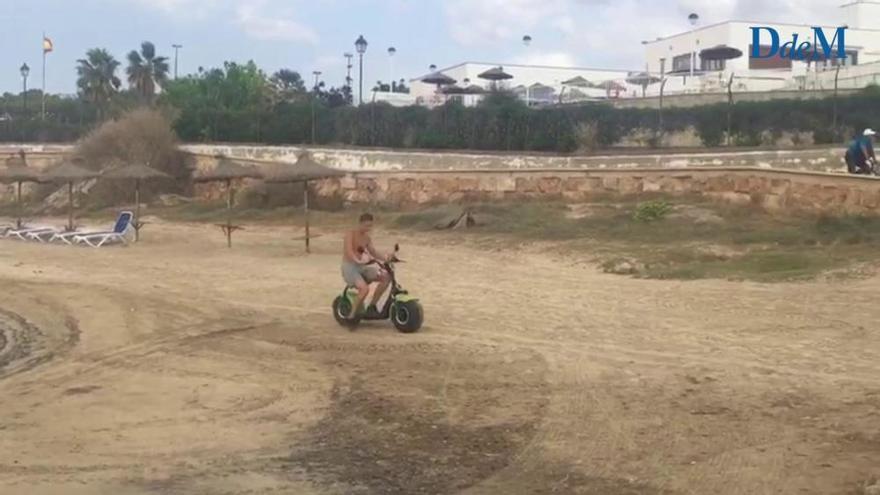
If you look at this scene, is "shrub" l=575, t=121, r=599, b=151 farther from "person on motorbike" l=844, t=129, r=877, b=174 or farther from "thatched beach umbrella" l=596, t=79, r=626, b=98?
"thatched beach umbrella" l=596, t=79, r=626, b=98

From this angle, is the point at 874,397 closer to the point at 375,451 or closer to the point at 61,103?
the point at 375,451

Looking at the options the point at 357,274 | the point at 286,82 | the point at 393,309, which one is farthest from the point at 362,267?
the point at 286,82

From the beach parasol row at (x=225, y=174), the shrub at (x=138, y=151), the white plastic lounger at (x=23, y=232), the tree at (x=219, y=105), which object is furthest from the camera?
the tree at (x=219, y=105)

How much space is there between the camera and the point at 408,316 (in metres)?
11.7

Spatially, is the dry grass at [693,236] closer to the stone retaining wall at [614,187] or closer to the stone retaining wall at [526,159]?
the stone retaining wall at [614,187]

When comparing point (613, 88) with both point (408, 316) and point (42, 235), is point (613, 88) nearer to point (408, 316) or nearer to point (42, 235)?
point (42, 235)

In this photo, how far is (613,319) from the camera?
12.6 m

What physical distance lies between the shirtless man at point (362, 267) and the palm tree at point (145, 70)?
218 feet

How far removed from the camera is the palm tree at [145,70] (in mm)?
75625

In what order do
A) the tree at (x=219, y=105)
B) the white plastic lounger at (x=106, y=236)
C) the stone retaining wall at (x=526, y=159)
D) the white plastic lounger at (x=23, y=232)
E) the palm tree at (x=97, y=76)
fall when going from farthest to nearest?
the palm tree at (x=97, y=76) < the tree at (x=219, y=105) < the stone retaining wall at (x=526, y=159) < the white plastic lounger at (x=23, y=232) < the white plastic lounger at (x=106, y=236)

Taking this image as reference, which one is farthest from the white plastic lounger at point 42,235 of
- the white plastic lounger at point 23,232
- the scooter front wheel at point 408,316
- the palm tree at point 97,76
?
the palm tree at point 97,76

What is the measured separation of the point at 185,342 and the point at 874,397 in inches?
267

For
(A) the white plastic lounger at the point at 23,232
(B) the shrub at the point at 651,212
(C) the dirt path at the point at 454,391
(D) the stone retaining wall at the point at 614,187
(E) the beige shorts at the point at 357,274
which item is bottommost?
(C) the dirt path at the point at 454,391

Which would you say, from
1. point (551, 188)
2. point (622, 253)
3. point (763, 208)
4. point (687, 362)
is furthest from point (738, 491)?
point (551, 188)
